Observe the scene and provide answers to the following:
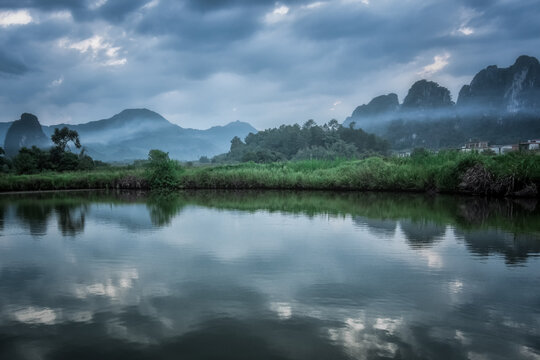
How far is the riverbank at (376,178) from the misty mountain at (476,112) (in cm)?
8298

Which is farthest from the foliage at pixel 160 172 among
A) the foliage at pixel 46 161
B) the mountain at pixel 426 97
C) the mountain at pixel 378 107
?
the mountain at pixel 378 107

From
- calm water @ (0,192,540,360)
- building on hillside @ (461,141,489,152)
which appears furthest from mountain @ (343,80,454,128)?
calm water @ (0,192,540,360)

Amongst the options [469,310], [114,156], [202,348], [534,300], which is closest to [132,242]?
[202,348]

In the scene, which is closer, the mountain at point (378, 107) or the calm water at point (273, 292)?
the calm water at point (273, 292)

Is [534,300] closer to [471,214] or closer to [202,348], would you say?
[202,348]

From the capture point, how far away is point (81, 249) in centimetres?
557

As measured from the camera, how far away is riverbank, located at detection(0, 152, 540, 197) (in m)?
11.8

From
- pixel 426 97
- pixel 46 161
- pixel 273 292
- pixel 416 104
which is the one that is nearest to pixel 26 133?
pixel 46 161

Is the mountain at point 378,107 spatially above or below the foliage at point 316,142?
above

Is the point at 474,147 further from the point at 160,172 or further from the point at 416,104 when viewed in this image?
the point at 416,104

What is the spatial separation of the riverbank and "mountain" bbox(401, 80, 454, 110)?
393 ft

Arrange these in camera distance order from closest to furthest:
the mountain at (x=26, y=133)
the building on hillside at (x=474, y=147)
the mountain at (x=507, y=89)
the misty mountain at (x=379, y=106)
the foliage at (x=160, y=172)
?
the building on hillside at (x=474, y=147) → the foliage at (x=160, y=172) → the mountain at (x=507, y=89) → the mountain at (x=26, y=133) → the misty mountain at (x=379, y=106)

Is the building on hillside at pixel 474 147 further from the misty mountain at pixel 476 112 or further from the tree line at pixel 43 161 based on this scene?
the misty mountain at pixel 476 112

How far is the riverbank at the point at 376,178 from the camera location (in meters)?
11.8
